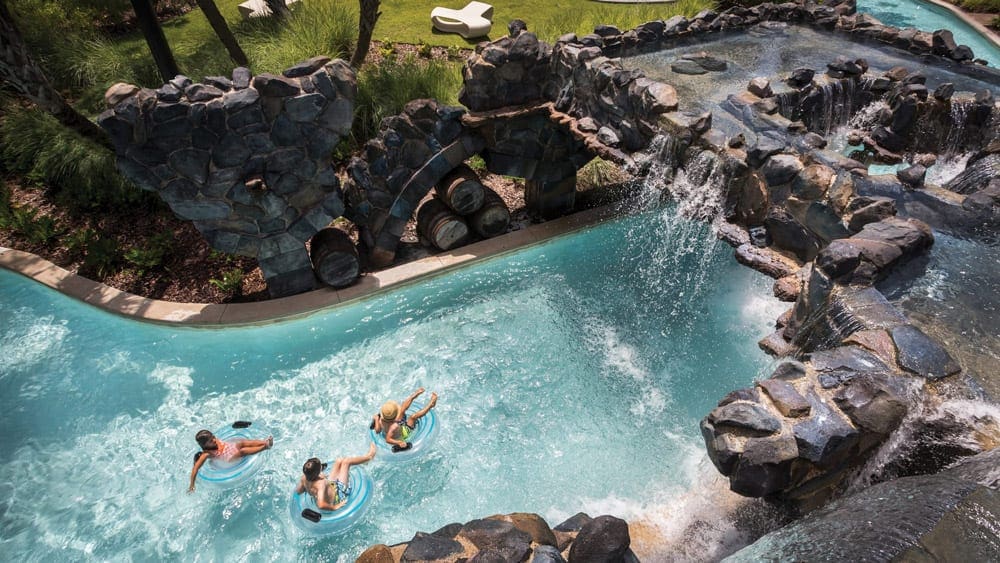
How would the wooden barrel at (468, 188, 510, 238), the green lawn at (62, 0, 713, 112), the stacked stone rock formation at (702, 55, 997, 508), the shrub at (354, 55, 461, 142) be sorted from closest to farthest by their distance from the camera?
the stacked stone rock formation at (702, 55, 997, 508) < the wooden barrel at (468, 188, 510, 238) < the shrub at (354, 55, 461, 142) < the green lawn at (62, 0, 713, 112)

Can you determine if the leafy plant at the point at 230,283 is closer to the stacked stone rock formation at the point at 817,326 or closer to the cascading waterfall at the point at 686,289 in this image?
the cascading waterfall at the point at 686,289

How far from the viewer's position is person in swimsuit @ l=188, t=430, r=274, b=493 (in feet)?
22.5

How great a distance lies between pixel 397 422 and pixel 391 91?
8073 millimetres

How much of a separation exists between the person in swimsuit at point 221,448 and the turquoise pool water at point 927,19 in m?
21.2

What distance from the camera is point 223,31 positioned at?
12.7 meters

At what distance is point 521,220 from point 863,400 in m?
A: 8.09

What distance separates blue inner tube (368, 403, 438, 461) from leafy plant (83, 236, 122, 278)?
266 inches

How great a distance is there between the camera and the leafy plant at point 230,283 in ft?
33.6

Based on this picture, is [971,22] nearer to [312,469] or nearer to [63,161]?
[312,469]

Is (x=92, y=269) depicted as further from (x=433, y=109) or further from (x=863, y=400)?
(x=863, y=400)

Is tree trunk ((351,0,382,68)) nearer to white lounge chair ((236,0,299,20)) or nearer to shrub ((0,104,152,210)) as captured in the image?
white lounge chair ((236,0,299,20))

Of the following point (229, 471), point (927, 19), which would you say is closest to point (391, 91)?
point (229, 471)

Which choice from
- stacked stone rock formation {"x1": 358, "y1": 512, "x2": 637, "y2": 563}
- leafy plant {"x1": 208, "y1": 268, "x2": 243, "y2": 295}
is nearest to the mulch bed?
leafy plant {"x1": 208, "y1": 268, "x2": 243, "y2": 295}

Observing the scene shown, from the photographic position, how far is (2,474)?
7445mm
